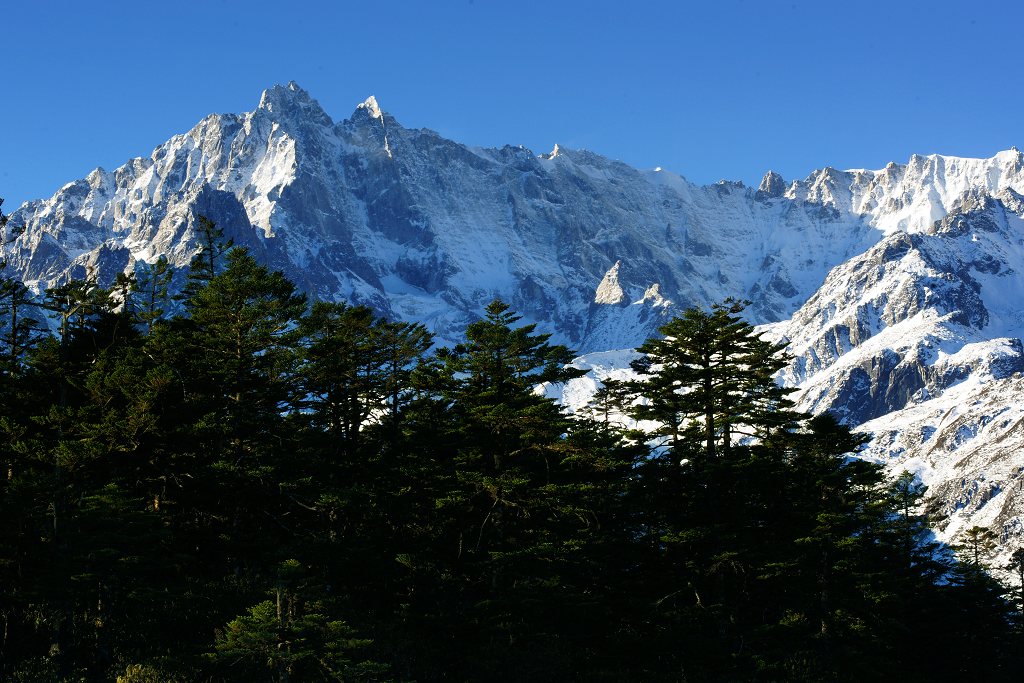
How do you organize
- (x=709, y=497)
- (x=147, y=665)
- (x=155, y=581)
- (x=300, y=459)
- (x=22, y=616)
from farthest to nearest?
(x=709, y=497) < (x=300, y=459) < (x=155, y=581) < (x=22, y=616) < (x=147, y=665)

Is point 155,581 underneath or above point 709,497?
underneath

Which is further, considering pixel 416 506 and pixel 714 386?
pixel 714 386

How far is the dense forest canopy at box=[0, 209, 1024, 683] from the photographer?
31375 mm

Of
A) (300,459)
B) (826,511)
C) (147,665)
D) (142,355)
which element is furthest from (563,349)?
(147,665)

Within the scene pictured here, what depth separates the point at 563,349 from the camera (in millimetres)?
40625

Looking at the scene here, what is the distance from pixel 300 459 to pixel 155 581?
738cm

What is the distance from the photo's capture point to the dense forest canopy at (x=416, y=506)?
31375 mm

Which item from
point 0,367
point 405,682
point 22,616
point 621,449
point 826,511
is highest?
point 0,367

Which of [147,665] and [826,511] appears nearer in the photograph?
[147,665]

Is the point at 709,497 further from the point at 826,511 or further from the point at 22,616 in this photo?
the point at 22,616

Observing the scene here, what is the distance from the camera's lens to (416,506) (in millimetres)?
39750

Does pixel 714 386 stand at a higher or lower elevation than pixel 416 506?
higher

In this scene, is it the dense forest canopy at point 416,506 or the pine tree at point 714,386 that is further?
the pine tree at point 714,386

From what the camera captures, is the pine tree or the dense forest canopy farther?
the pine tree
